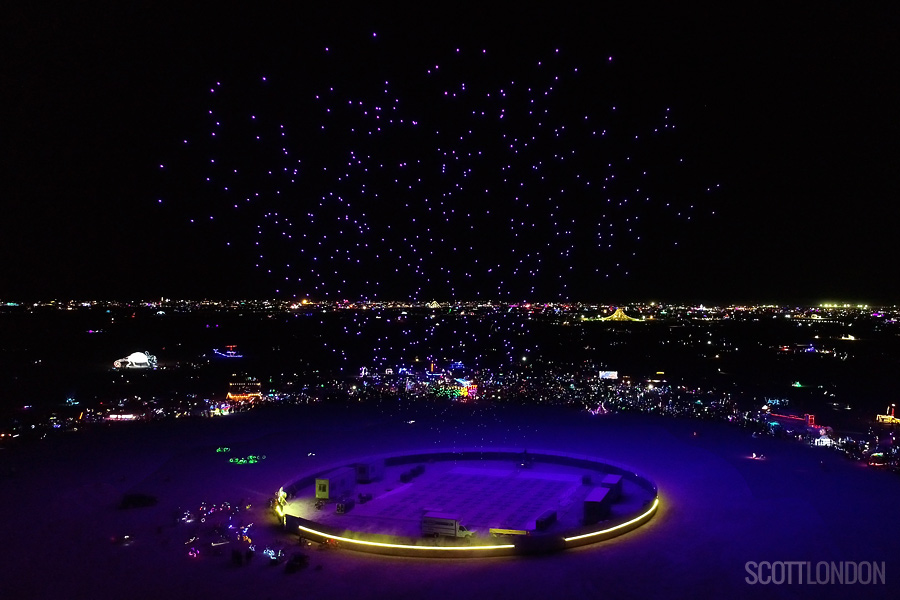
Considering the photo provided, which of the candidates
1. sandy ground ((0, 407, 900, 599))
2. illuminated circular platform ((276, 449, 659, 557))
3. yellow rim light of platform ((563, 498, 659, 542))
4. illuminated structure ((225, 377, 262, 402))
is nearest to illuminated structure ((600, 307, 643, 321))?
illuminated structure ((225, 377, 262, 402))

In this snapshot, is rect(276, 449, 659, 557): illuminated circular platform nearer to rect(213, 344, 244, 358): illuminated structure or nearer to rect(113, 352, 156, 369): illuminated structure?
rect(113, 352, 156, 369): illuminated structure

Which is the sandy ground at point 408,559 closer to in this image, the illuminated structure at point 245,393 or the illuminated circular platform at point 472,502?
the illuminated circular platform at point 472,502

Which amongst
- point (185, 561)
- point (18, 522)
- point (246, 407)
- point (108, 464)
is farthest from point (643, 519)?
point (246, 407)

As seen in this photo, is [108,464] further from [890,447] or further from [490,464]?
[890,447]

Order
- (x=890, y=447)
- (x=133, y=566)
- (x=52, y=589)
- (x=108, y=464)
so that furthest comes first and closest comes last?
(x=890, y=447), (x=108, y=464), (x=133, y=566), (x=52, y=589)
